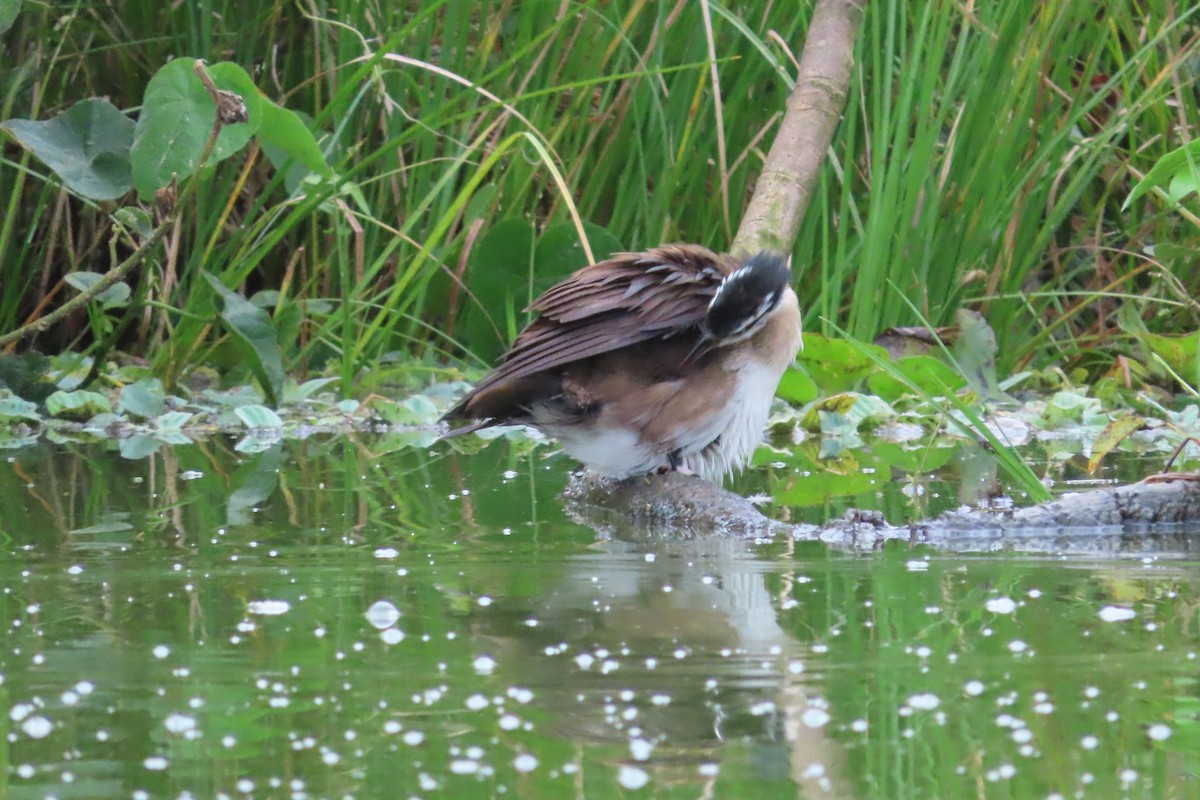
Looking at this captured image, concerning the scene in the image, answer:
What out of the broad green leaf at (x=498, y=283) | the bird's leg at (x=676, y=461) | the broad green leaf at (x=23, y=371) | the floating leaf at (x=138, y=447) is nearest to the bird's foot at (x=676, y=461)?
the bird's leg at (x=676, y=461)

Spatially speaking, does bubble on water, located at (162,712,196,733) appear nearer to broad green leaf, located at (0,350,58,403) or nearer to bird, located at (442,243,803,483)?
bird, located at (442,243,803,483)

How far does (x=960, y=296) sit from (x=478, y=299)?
61.9 inches

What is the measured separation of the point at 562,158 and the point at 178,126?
1.68 m

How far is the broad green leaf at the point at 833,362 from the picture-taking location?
444 cm

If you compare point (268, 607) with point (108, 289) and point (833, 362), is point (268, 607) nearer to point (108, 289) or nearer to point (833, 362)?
point (108, 289)

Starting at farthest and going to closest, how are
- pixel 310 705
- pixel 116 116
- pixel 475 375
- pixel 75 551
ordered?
pixel 475 375, pixel 116 116, pixel 75 551, pixel 310 705

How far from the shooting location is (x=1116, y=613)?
209 centimetres

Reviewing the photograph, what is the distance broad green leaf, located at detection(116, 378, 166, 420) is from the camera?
451 centimetres

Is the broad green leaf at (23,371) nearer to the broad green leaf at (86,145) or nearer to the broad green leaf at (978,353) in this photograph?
the broad green leaf at (86,145)

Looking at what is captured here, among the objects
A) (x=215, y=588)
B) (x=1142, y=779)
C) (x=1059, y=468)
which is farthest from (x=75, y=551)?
(x=1059, y=468)

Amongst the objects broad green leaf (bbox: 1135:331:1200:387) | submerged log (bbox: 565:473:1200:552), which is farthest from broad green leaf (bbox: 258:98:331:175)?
broad green leaf (bbox: 1135:331:1200:387)

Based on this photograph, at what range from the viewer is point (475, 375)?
5164 mm

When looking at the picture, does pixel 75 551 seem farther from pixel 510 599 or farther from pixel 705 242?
pixel 705 242

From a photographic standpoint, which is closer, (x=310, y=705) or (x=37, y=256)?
(x=310, y=705)
